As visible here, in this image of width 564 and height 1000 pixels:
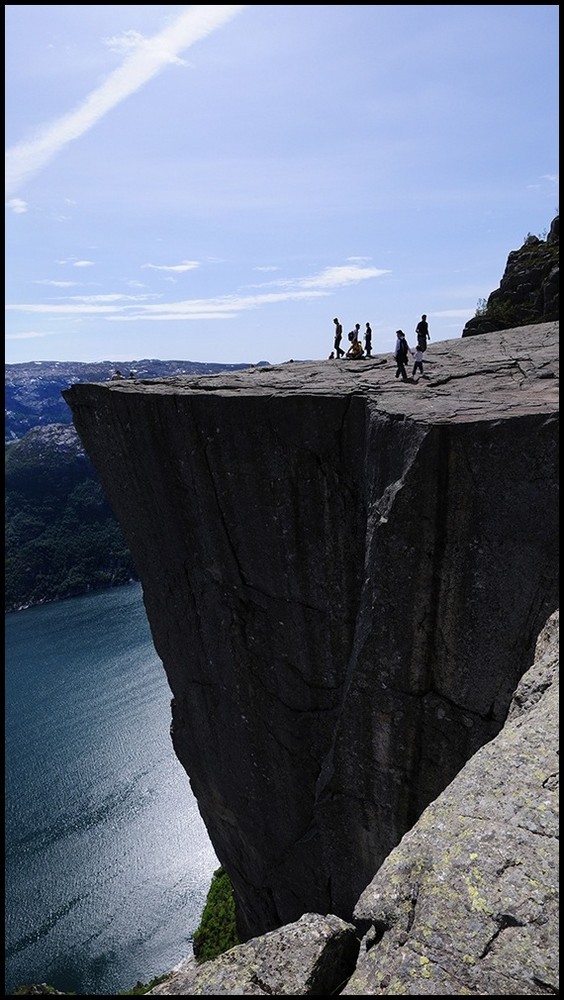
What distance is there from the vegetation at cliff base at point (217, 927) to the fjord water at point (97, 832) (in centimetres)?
558

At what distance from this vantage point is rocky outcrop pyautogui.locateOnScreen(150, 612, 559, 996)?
4.81m

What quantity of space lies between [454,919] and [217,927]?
89.3 feet

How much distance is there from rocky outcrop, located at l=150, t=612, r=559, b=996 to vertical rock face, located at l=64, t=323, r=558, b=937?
3326 millimetres

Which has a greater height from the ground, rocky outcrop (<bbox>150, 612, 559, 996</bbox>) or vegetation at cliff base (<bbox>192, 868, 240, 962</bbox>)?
rocky outcrop (<bbox>150, 612, 559, 996</bbox>)

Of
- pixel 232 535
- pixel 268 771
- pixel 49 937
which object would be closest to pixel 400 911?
pixel 232 535

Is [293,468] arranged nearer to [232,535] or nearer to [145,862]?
[232,535]

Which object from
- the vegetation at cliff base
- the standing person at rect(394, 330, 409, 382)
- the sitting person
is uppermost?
the sitting person

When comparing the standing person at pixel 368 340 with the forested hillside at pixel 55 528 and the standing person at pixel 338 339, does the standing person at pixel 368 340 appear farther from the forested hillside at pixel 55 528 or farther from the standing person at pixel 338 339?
the forested hillside at pixel 55 528

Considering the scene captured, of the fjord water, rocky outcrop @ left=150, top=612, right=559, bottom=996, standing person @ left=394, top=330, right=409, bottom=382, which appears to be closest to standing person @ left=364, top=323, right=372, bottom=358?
standing person @ left=394, top=330, right=409, bottom=382

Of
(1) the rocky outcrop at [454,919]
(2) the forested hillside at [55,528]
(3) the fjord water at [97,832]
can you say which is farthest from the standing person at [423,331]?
(2) the forested hillside at [55,528]

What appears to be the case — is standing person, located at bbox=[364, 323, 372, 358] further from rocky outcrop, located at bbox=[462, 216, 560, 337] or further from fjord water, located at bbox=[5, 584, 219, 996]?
fjord water, located at bbox=[5, 584, 219, 996]

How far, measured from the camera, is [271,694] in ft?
51.9

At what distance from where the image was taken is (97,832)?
144 ft

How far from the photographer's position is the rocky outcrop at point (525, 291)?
22630mm
